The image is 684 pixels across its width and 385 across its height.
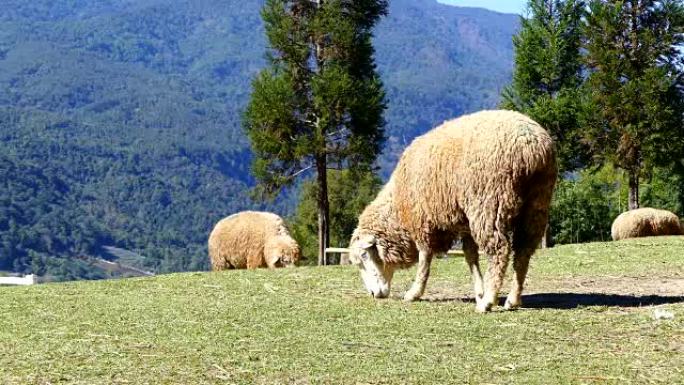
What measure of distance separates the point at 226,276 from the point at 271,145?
10.9m

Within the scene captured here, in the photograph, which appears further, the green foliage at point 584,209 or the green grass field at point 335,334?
the green foliage at point 584,209

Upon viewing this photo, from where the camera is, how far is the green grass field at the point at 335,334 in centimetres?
→ 789

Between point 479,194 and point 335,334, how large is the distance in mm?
2529

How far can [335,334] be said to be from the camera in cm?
977

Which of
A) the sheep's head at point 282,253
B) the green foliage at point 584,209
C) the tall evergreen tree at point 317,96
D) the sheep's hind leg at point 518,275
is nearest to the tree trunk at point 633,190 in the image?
the tall evergreen tree at point 317,96

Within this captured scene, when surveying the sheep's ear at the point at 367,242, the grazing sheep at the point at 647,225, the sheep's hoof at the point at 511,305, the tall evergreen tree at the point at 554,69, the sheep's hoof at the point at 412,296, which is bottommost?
the grazing sheep at the point at 647,225

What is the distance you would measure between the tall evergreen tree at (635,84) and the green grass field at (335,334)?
16175 millimetres

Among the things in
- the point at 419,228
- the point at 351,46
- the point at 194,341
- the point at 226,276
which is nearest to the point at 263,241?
the point at 226,276

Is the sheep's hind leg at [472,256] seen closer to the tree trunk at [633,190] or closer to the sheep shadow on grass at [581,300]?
the sheep shadow on grass at [581,300]

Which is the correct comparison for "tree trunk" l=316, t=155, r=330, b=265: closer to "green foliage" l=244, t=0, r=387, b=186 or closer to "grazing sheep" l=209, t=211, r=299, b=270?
"green foliage" l=244, t=0, r=387, b=186

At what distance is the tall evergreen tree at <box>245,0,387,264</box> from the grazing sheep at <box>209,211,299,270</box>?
4.73 meters

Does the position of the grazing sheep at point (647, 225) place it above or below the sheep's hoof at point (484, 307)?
below

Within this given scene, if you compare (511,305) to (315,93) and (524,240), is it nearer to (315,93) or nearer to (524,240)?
(524,240)

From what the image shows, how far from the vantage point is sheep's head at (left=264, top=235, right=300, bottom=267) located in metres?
21.0
